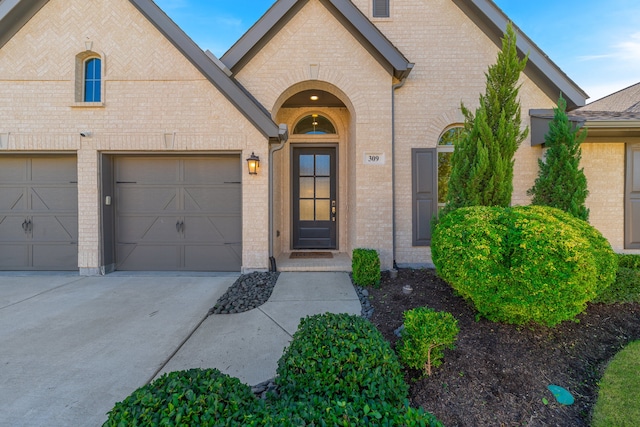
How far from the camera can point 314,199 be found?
746 cm

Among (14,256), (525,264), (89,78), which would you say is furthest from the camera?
(14,256)

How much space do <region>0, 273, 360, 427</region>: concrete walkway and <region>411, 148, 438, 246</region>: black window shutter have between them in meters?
2.04

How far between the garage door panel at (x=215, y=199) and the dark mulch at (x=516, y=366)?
144 inches

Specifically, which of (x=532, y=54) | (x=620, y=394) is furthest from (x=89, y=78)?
(x=532, y=54)

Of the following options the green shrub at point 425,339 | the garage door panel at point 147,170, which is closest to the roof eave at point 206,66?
the garage door panel at point 147,170

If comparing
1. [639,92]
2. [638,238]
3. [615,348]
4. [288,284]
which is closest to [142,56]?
[288,284]

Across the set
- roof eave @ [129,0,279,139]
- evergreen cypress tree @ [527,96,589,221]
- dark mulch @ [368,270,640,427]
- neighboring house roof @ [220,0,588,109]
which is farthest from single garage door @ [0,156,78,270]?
evergreen cypress tree @ [527,96,589,221]

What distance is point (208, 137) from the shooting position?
18.2 feet

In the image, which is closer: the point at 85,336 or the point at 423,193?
the point at 85,336

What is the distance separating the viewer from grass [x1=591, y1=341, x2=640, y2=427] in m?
2.12

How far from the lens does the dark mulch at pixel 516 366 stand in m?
2.19

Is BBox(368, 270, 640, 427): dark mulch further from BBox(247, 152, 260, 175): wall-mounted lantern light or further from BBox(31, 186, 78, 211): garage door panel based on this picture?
BBox(31, 186, 78, 211): garage door panel

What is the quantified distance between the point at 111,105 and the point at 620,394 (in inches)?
321

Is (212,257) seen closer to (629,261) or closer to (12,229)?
(12,229)
